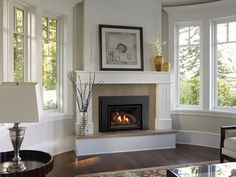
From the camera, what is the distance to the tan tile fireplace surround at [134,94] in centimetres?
462

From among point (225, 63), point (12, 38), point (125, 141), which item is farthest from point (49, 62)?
point (225, 63)

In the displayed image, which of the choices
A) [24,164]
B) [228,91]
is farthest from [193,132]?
[24,164]

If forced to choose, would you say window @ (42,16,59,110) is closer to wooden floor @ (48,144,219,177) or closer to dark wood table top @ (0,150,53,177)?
wooden floor @ (48,144,219,177)

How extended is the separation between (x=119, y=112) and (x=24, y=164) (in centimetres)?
310

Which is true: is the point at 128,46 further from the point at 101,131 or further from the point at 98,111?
the point at 101,131

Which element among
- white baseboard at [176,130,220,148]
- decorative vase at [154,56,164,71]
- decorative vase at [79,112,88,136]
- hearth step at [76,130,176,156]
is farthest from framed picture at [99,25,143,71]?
white baseboard at [176,130,220,148]

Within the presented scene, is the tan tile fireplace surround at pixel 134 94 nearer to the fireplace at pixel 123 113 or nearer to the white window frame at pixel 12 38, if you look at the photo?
the fireplace at pixel 123 113

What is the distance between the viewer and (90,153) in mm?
4512

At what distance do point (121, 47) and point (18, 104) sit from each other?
3.37 m

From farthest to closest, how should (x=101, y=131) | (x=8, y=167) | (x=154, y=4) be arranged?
(x=154, y=4) < (x=101, y=131) < (x=8, y=167)

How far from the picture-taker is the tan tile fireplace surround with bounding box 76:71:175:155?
462cm

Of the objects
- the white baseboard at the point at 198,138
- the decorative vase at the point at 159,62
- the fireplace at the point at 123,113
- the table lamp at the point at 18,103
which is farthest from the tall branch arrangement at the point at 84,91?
the table lamp at the point at 18,103

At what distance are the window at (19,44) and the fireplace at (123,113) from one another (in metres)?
1.51

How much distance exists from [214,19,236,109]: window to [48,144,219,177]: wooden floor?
996mm
